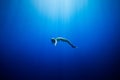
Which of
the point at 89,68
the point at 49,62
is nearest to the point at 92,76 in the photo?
the point at 89,68

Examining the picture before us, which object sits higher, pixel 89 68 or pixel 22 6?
pixel 22 6

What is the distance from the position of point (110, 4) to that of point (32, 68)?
144 centimetres

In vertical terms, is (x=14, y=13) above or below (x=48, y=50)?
above

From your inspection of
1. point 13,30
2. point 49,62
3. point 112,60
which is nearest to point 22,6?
point 13,30

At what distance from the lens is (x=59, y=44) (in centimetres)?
308

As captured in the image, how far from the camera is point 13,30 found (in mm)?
3037

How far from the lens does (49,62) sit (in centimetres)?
312

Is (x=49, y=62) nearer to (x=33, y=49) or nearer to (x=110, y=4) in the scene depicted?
(x=33, y=49)

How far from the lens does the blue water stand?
3.02 meters

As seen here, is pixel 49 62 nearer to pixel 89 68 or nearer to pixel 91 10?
pixel 89 68

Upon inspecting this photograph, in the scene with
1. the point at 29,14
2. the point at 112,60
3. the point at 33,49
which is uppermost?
the point at 29,14

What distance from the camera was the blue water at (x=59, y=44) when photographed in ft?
9.91

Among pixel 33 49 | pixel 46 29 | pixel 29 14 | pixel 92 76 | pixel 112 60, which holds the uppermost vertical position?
pixel 29 14

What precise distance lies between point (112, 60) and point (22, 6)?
149 centimetres
